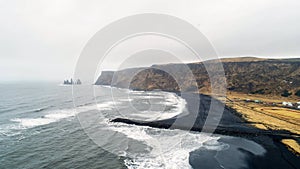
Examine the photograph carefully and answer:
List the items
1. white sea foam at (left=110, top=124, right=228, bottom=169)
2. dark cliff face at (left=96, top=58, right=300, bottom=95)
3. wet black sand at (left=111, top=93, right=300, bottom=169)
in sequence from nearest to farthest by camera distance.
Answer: wet black sand at (left=111, top=93, right=300, bottom=169), white sea foam at (left=110, top=124, right=228, bottom=169), dark cliff face at (left=96, top=58, right=300, bottom=95)

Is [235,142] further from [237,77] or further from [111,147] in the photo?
[237,77]

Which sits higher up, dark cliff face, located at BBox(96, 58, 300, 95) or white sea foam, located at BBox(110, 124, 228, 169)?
dark cliff face, located at BBox(96, 58, 300, 95)

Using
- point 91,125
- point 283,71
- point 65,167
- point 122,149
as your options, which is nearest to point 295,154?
point 122,149

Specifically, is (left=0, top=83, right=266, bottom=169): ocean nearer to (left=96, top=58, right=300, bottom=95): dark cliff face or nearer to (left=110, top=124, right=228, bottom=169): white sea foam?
(left=110, top=124, right=228, bottom=169): white sea foam

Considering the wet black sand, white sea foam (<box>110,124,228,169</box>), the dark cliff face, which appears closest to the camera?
Answer: the wet black sand

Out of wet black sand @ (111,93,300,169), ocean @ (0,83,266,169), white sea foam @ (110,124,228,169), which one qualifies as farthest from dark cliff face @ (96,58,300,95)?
white sea foam @ (110,124,228,169)

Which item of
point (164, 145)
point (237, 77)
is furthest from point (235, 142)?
point (237, 77)
